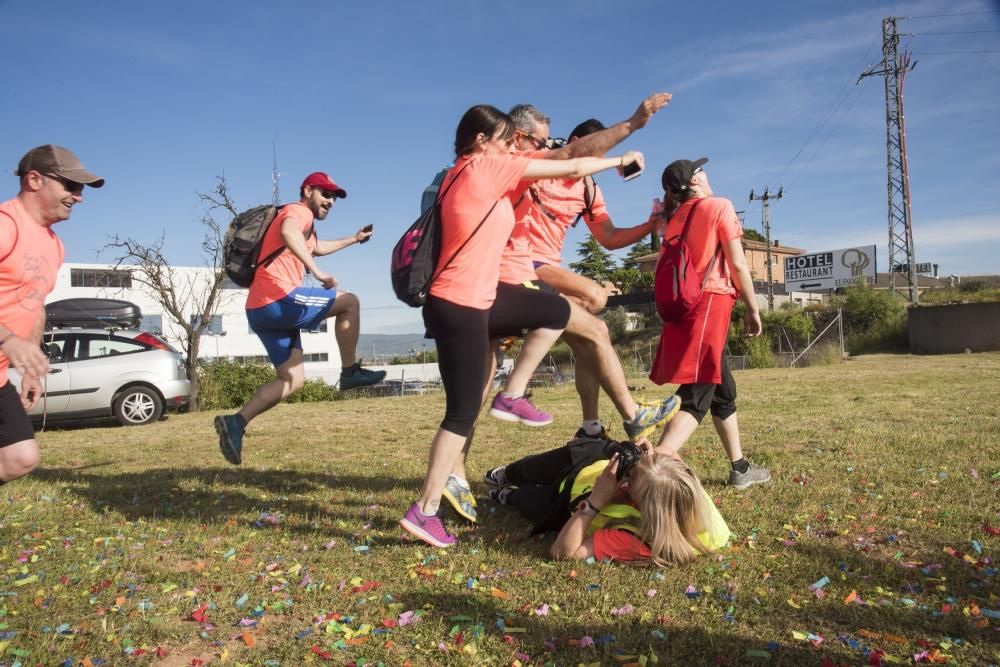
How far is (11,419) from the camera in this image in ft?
10.7

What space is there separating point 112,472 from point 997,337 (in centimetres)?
2944

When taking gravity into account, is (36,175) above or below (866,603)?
above

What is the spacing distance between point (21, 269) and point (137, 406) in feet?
31.8

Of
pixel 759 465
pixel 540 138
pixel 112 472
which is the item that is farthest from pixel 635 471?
pixel 112 472

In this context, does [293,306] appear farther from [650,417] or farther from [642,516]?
[642,516]

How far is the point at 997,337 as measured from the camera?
26172mm

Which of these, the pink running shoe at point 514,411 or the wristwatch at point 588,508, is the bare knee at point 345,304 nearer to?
the pink running shoe at point 514,411

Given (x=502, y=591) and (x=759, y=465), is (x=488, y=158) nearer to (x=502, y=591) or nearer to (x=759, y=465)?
(x=502, y=591)

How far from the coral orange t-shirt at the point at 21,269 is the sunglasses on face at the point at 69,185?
197 millimetres

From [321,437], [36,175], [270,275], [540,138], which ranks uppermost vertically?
[540,138]

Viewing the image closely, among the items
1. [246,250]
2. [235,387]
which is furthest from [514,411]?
[235,387]

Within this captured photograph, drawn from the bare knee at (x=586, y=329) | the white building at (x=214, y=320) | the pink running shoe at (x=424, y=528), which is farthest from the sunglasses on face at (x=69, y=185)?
the white building at (x=214, y=320)

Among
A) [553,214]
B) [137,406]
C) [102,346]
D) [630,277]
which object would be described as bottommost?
[137,406]

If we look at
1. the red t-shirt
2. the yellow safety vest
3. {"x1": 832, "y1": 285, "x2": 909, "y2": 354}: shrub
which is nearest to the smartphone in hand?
the yellow safety vest
